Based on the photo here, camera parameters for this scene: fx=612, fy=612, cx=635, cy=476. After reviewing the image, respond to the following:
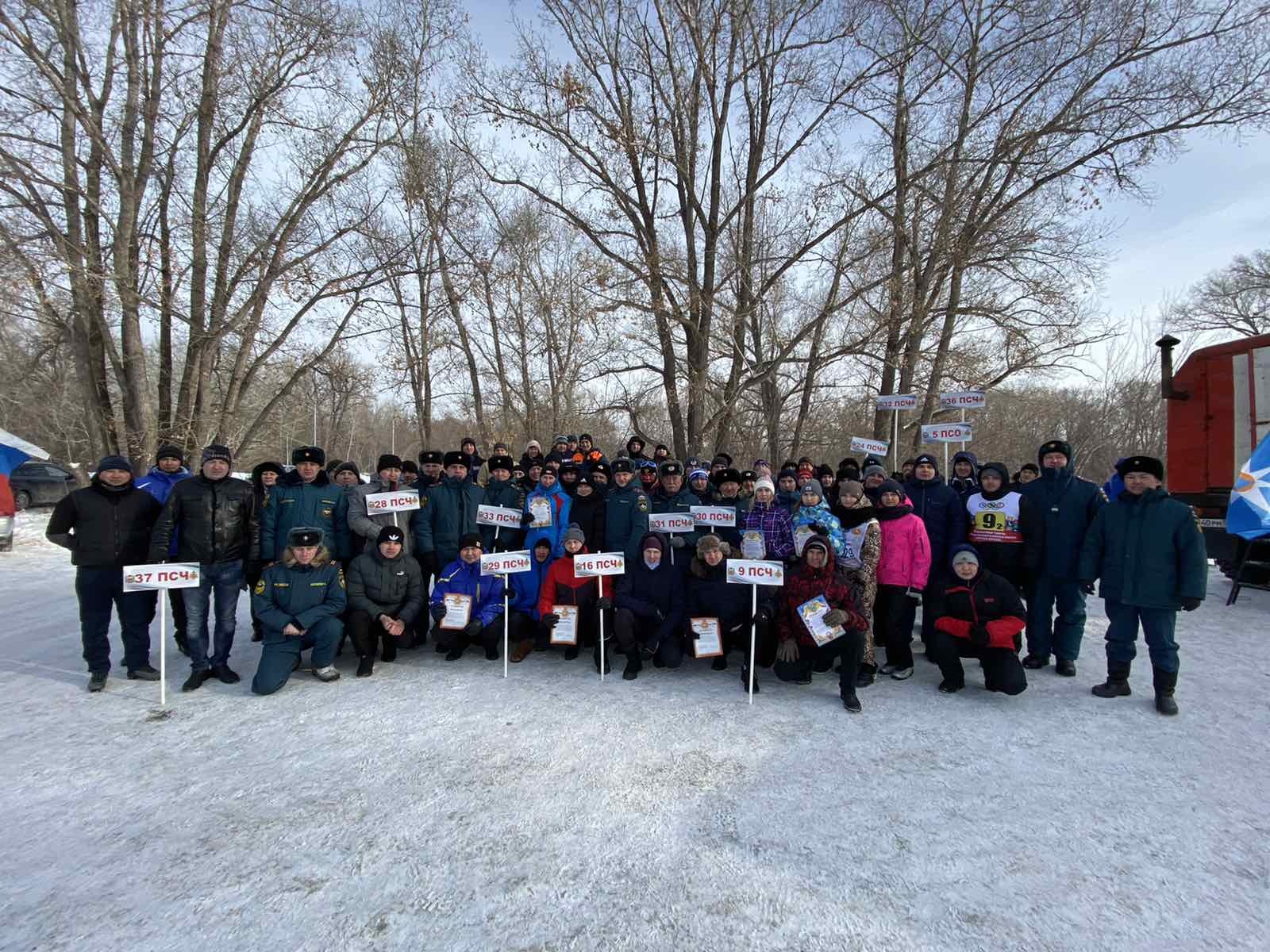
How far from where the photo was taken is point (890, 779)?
3625 millimetres

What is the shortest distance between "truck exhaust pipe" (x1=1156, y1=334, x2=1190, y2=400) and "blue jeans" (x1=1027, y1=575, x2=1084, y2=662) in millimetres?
5079

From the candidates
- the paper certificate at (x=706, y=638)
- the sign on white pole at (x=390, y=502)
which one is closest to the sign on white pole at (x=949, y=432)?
the paper certificate at (x=706, y=638)

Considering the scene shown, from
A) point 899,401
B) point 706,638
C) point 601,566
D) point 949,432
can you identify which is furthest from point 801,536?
point 899,401

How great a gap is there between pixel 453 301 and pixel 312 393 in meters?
4.86

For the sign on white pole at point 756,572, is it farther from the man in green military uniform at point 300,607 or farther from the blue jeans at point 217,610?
the blue jeans at point 217,610

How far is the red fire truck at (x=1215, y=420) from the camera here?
7.70 m

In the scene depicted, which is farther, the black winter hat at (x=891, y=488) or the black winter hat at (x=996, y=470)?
the black winter hat at (x=996, y=470)

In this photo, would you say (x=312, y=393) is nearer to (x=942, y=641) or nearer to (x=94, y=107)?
(x=94, y=107)

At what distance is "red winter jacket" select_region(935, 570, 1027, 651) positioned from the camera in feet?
16.0

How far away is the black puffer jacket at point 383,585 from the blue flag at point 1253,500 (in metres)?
7.14

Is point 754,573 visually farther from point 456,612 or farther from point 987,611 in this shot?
point 456,612

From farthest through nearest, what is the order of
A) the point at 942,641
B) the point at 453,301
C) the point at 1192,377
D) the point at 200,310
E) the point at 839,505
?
the point at 453,301 → the point at 200,310 → the point at 1192,377 → the point at 839,505 → the point at 942,641

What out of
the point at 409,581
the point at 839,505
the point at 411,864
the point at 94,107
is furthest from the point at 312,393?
the point at 411,864

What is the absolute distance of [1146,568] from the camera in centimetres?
461
